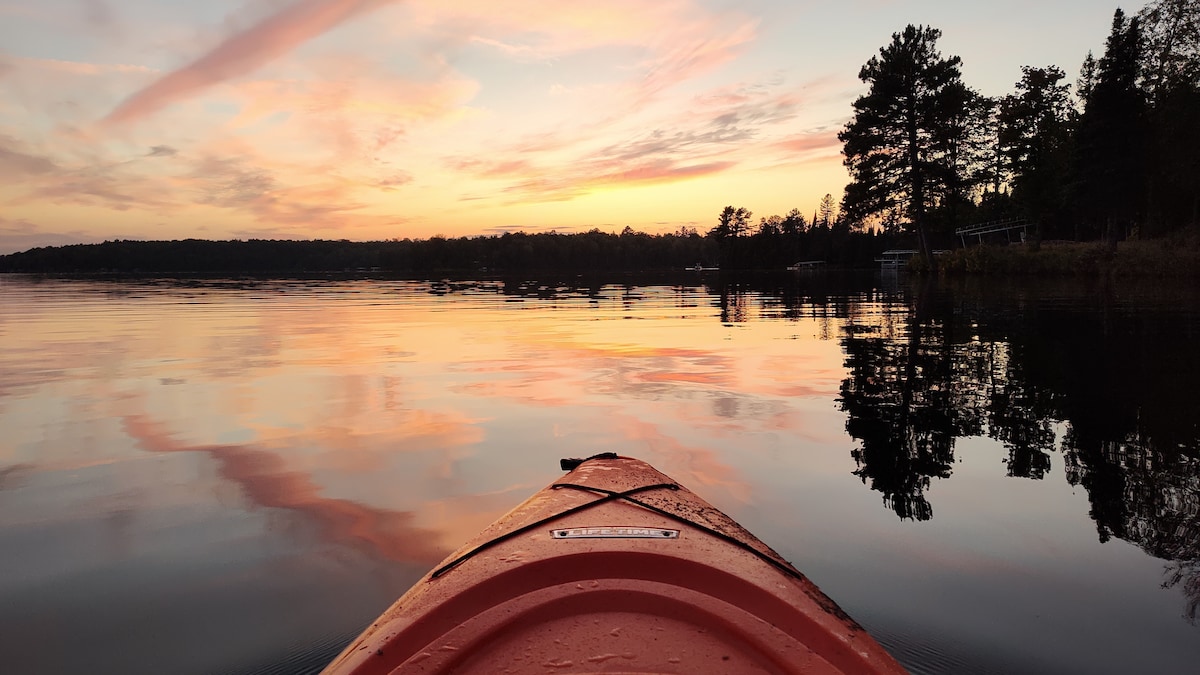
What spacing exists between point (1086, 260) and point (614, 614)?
44.8m

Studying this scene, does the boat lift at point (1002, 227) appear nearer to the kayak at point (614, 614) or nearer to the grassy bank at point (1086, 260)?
the grassy bank at point (1086, 260)

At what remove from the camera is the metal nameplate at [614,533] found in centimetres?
275

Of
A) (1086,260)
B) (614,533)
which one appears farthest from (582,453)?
(1086,260)

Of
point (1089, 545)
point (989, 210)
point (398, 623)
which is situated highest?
point (989, 210)

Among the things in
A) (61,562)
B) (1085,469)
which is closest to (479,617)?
(61,562)

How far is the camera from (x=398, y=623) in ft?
7.25

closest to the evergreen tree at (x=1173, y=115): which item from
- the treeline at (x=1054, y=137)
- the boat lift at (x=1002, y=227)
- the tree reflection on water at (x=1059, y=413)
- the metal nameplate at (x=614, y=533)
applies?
the treeline at (x=1054, y=137)

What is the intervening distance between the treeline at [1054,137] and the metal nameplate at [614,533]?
4340 centimetres

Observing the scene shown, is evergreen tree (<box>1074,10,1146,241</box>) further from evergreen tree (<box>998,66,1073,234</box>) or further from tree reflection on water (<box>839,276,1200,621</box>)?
tree reflection on water (<box>839,276,1200,621</box>)

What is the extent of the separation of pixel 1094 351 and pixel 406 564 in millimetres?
12481

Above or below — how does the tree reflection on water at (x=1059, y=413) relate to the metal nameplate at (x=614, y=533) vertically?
below

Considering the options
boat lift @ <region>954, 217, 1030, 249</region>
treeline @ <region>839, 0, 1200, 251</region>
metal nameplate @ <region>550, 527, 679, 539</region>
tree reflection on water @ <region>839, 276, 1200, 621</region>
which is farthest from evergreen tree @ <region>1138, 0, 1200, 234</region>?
metal nameplate @ <region>550, 527, 679, 539</region>

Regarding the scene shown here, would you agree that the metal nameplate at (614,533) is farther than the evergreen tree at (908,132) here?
No

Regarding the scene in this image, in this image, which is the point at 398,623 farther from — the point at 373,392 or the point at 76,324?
the point at 76,324
